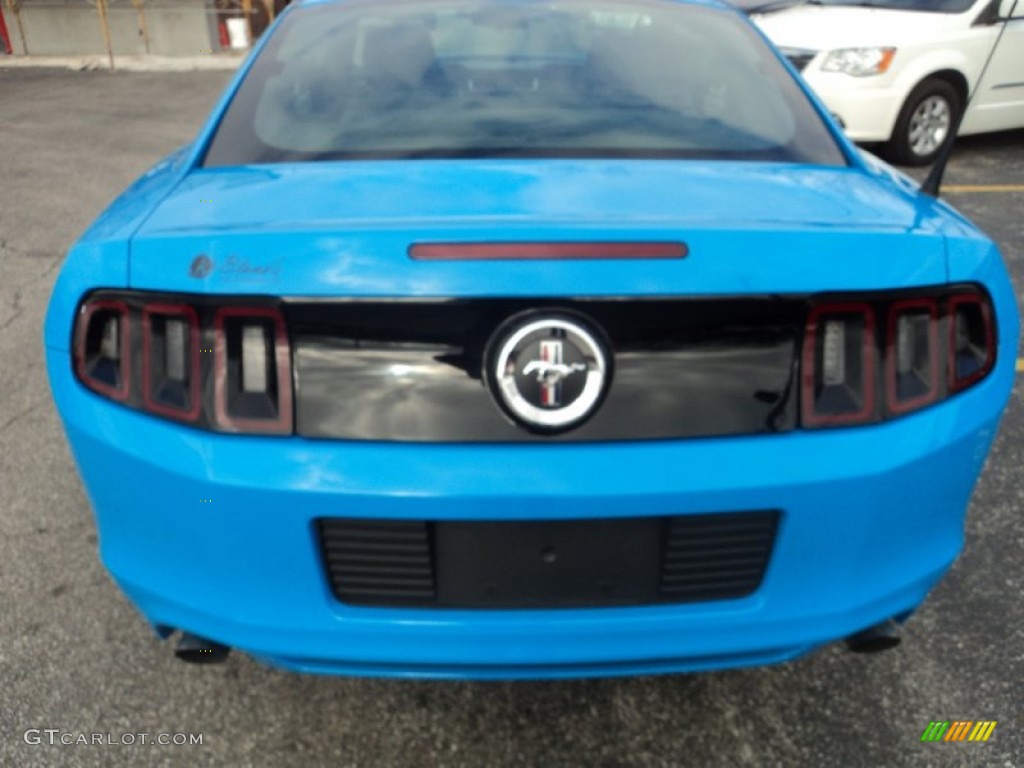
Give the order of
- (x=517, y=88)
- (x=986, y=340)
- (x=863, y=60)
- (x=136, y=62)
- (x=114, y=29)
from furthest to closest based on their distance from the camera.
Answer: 1. (x=114, y=29)
2. (x=136, y=62)
3. (x=863, y=60)
4. (x=517, y=88)
5. (x=986, y=340)

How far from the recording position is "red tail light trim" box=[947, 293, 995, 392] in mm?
1682

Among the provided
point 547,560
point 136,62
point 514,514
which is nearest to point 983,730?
point 547,560

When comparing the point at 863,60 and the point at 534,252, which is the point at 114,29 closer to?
the point at 863,60

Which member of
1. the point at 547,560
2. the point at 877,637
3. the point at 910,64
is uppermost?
the point at 547,560

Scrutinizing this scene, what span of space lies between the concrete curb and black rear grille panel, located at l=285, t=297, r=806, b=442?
49.9ft

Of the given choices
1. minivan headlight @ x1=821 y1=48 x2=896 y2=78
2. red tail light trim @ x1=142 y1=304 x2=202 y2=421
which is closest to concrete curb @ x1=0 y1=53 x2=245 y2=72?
minivan headlight @ x1=821 y1=48 x2=896 y2=78

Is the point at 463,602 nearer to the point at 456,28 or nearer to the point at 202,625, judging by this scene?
the point at 202,625

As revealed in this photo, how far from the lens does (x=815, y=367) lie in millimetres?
1585

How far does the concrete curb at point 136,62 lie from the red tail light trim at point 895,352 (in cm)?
1538

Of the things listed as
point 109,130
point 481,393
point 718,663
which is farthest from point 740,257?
point 109,130

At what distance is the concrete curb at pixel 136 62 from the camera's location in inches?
616

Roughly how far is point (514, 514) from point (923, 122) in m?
7.00

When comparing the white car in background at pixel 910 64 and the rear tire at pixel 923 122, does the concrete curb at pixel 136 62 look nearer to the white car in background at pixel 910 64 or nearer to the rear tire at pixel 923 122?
the white car in background at pixel 910 64

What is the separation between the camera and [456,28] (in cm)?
256
